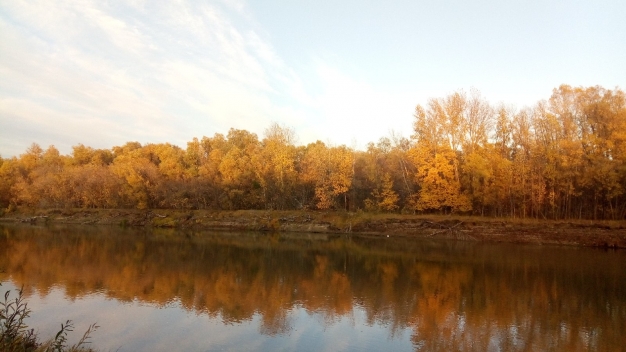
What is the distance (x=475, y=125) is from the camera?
46.0 m

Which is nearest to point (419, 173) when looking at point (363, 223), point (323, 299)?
point (363, 223)

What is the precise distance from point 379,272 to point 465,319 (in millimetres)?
8516

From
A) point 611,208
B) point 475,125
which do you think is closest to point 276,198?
point 475,125

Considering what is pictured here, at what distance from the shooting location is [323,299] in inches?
603

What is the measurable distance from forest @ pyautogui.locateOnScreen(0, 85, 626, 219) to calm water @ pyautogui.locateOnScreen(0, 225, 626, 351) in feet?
39.6

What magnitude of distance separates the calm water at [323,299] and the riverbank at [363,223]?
7659 mm

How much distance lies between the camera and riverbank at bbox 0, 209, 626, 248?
3531cm

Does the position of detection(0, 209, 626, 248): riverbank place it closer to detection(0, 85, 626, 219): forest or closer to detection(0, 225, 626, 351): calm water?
detection(0, 85, 626, 219): forest

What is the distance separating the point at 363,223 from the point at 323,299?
30293 millimetres

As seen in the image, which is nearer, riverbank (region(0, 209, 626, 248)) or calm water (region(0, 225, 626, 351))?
calm water (region(0, 225, 626, 351))

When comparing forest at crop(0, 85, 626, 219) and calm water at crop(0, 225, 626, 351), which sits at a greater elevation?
forest at crop(0, 85, 626, 219)

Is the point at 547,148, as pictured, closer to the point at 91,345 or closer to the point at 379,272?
the point at 379,272

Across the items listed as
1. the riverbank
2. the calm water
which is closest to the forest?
the riverbank

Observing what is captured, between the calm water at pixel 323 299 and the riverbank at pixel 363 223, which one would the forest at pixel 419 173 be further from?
the calm water at pixel 323 299
